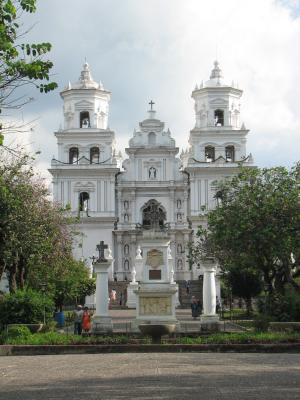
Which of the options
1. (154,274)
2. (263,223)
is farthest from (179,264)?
(263,223)

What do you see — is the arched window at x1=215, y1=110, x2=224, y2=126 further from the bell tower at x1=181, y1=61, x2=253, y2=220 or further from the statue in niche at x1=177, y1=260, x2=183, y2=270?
the statue in niche at x1=177, y1=260, x2=183, y2=270

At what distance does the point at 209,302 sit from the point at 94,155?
123 feet

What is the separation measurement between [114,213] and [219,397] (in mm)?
50469

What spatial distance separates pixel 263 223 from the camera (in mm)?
28500

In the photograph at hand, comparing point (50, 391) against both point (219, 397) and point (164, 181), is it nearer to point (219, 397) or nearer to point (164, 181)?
point (219, 397)

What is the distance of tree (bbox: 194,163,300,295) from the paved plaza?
11.0 metres

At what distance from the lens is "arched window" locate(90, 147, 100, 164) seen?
62062 millimetres

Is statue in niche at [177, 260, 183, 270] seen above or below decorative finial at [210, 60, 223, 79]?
below

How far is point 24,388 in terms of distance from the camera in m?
11.9

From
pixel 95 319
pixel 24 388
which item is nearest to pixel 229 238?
pixel 95 319

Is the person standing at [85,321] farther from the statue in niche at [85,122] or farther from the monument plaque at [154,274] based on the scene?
the statue in niche at [85,122]

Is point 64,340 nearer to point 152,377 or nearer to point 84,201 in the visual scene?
point 152,377

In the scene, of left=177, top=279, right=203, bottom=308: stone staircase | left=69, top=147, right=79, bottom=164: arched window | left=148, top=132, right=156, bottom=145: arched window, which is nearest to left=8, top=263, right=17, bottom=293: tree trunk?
left=177, top=279, right=203, bottom=308: stone staircase

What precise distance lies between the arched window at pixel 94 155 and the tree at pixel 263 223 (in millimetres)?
31383
